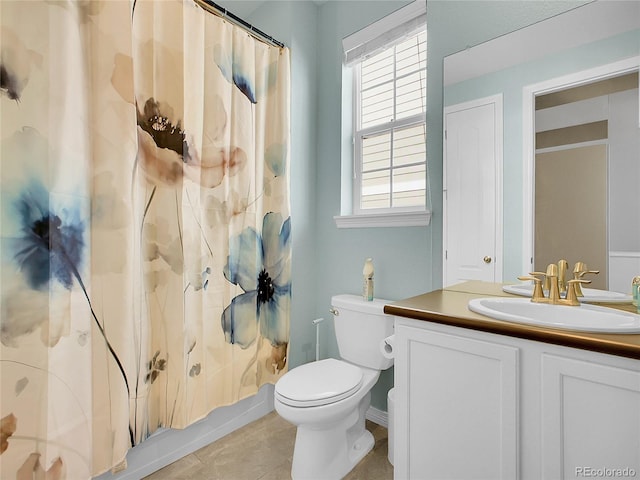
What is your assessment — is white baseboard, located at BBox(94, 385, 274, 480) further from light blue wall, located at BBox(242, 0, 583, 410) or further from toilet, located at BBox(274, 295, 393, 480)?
toilet, located at BBox(274, 295, 393, 480)

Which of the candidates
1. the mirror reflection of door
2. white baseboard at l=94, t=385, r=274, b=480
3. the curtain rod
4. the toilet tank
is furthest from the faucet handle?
the curtain rod

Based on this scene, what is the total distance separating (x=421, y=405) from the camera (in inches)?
45.5

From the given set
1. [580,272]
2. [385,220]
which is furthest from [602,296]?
[385,220]

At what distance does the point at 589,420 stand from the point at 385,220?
1231 millimetres

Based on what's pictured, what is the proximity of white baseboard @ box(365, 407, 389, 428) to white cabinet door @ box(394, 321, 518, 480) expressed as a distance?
2.45 feet

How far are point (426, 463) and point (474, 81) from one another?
1.59m

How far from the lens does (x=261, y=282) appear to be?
1.94 meters

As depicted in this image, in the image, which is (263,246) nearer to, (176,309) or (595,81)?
(176,309)

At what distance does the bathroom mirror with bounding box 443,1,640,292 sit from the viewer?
3.94 feet

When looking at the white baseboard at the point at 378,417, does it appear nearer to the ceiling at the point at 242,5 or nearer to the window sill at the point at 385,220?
the window sill at the point at 385,220

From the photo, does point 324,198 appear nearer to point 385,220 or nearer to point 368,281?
point 385,220

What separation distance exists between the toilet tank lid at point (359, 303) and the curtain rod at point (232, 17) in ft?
5.05

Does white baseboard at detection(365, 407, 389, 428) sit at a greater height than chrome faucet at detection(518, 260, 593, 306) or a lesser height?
lesser

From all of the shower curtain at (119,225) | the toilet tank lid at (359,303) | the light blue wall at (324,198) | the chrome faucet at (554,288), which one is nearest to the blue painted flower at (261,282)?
the shower curtain at (119,225)
